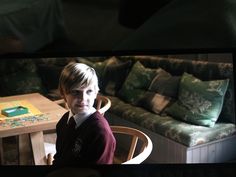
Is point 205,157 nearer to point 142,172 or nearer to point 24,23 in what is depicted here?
point 142,172

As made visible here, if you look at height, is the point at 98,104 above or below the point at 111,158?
above

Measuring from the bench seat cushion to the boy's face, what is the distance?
0.06m

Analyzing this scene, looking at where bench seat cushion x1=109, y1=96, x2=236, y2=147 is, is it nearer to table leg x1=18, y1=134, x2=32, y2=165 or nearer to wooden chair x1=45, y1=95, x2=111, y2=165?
wooden chair x1=45, y1=95, x2=111, y2=165

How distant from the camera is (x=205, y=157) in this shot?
1.00 m

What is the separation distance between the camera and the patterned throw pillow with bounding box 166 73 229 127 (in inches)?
38.7

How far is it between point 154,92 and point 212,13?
275 mm

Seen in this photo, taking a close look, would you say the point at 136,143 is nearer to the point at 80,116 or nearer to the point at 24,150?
the point at 80,116

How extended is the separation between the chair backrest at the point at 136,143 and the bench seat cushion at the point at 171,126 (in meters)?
0.03

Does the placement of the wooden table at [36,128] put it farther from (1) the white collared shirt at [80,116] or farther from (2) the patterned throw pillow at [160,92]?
(2) the patterned throw pillow at [160,92]

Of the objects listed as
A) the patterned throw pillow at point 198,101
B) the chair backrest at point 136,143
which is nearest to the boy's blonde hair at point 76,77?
the chair backrest at point 136,143

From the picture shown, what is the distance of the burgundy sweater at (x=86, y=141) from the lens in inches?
38.7

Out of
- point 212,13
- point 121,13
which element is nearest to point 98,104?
point 121,13

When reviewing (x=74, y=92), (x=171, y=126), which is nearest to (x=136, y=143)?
(x=171, y=126)

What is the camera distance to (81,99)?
3.21 ft
